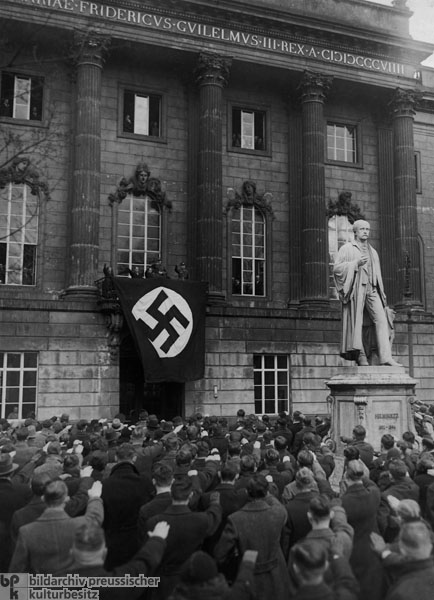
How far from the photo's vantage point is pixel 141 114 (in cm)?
2659

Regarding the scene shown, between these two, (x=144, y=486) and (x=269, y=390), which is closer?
(x=144, y=486)

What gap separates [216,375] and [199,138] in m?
9.66

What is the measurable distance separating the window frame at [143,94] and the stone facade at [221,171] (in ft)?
0.28

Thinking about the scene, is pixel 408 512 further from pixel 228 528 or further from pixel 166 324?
pixel 166 324

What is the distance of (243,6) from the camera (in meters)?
A: 25.8

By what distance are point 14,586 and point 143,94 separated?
2417 centimetres

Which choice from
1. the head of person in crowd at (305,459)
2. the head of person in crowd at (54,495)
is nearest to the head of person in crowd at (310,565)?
the head of person in crowd at (54,495)

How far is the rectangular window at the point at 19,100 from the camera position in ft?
80.9

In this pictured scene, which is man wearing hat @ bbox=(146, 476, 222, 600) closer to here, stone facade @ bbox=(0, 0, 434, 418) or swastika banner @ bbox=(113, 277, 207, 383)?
swastika banner @ bbox=(113, 277, 207, 383)

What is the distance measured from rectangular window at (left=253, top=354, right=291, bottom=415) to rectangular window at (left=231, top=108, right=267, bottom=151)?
9.32m

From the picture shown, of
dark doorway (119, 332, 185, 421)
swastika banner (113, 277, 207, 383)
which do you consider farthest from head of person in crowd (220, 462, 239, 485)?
dark doorway (119, 332, 185, 421)

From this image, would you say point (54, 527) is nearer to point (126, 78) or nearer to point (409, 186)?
point (126, 78)

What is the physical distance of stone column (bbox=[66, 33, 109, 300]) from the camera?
2331cm

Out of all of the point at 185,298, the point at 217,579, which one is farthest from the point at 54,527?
the point at 185,298
